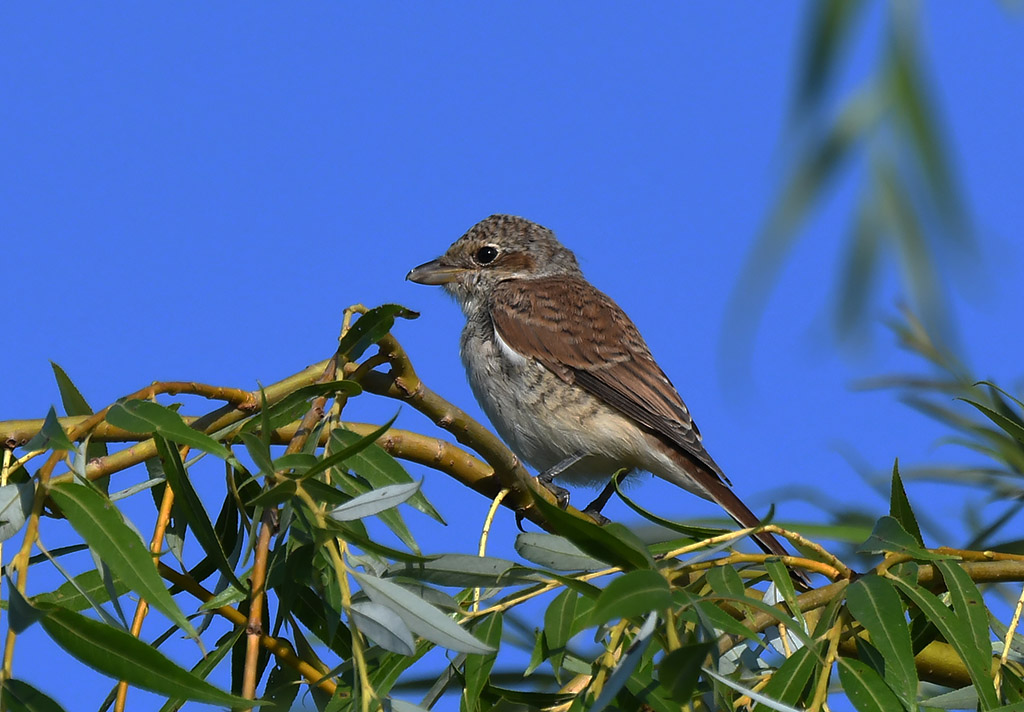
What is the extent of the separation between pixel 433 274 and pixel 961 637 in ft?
13.4

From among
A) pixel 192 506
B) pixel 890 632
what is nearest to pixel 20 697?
pixel 192 506

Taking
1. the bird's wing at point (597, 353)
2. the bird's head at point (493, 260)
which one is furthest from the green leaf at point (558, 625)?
the bird's head at point (493, 260)

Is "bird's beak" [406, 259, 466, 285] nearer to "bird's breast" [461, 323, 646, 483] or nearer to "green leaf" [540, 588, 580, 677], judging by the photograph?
"bird's breast" [461, 323, 646, 483]

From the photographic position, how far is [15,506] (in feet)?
5.17

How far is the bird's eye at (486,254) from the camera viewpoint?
5.73 m

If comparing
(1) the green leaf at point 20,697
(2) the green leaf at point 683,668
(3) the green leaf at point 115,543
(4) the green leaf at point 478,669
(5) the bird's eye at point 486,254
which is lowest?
(2) the green leaf at point 683,668

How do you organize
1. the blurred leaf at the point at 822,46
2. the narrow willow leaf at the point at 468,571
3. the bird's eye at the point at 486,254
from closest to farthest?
the narrow willow leaf at the point at 468,571 < the blurred leaf at the point at 822,46 < the bird's eye at the point at 486,254

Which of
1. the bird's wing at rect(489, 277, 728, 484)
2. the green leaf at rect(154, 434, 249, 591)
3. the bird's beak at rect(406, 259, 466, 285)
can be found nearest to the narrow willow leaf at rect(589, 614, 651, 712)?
the green leaf at rect(154, 434, 249, 591)

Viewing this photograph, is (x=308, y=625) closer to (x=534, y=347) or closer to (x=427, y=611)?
(x=427, y=611)

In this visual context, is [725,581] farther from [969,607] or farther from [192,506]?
[192,506]

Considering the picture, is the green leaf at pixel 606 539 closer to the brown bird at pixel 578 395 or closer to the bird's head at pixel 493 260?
the brown bird at pixel 578 395

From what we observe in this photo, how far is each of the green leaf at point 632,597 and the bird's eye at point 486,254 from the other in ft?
14.3

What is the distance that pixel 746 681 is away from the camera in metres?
1.81

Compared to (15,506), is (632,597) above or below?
below
